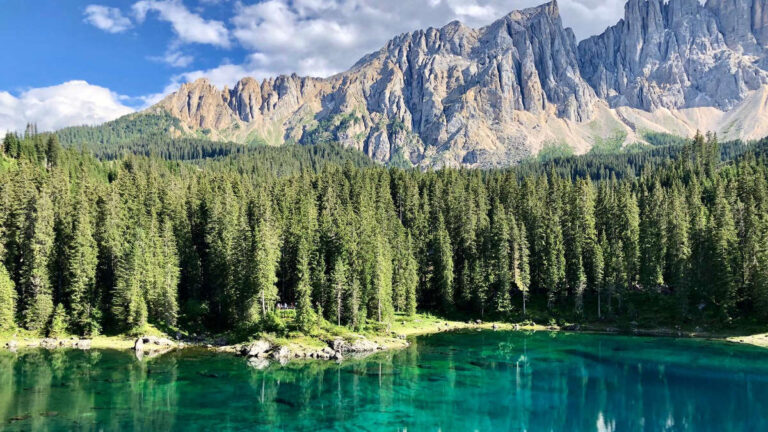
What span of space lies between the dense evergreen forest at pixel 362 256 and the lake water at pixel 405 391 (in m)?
12.5

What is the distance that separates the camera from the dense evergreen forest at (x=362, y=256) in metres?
76.9

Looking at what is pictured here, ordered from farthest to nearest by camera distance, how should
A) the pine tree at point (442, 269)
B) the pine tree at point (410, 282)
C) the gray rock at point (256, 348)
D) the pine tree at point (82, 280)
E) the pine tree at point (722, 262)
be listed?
the pine tree at point (442, 269) → the pine tree at point (410, 282) → the pine tree at point (722, 262) → the pine tree at point (82, 280) → the gray rock at point (256, 348)

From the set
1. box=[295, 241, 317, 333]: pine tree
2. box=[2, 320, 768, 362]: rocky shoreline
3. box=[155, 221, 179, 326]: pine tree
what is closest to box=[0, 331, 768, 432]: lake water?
box=[2, 320, 768, 362]: rocky shoreline

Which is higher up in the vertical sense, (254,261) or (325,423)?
(254,261)

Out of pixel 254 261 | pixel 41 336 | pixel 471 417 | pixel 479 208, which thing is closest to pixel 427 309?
pixel 479 208

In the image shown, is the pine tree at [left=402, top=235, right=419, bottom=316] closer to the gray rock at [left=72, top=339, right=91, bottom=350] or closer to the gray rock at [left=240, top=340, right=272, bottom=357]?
the gray rock at [left=240, top=340, right=272, bottom=357]

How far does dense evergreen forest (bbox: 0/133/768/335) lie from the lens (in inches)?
3029

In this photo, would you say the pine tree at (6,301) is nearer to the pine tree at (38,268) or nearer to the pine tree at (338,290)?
the pine tree at (38,268)

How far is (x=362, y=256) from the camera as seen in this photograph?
83.2m

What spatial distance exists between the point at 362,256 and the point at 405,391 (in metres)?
34.3

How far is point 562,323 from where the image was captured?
90938 millimetres

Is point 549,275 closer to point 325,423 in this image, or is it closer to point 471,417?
point 471,417

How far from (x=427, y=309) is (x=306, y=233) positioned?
102ft

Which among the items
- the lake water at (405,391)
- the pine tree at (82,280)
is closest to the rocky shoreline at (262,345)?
the lake water at (405,391)
